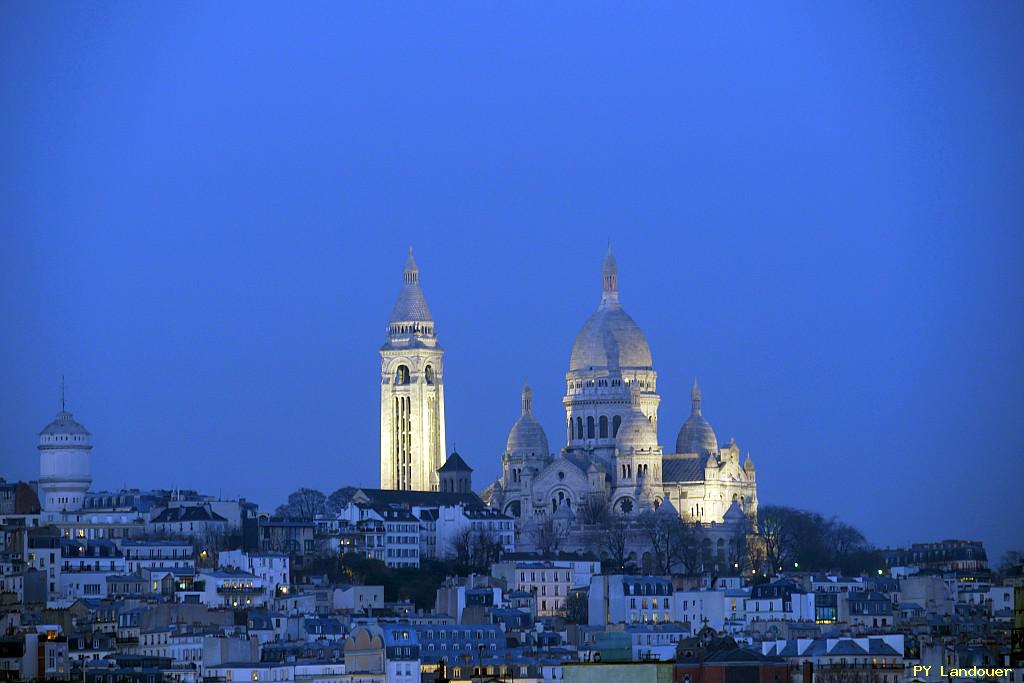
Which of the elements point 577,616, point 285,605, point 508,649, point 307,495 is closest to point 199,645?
point 508,649

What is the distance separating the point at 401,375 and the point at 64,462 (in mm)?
30200

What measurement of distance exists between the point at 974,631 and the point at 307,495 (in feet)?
224

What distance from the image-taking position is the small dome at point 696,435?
19662cm

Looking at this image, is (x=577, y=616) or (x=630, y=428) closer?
(x=577, y=616)

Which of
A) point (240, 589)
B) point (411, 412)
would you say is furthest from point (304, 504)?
point (240, 589)

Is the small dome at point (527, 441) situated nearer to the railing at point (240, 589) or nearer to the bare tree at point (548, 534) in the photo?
the bare tree at point (548, 534)

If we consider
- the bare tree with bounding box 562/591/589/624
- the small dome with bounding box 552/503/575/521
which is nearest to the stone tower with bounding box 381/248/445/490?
the small dome with bounding box 552/503/575/521

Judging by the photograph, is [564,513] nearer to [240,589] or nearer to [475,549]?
[475,549]

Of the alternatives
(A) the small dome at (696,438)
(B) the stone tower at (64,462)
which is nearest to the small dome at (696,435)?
(A) the small dome at (696,438)

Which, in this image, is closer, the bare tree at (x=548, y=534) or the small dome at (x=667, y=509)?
the bare tree at (x=548, y=534)

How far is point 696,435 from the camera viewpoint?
197375mm

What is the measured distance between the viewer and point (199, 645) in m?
121

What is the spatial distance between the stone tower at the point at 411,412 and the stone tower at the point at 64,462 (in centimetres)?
2679

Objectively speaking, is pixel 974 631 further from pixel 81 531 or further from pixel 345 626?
pixel 81 531
